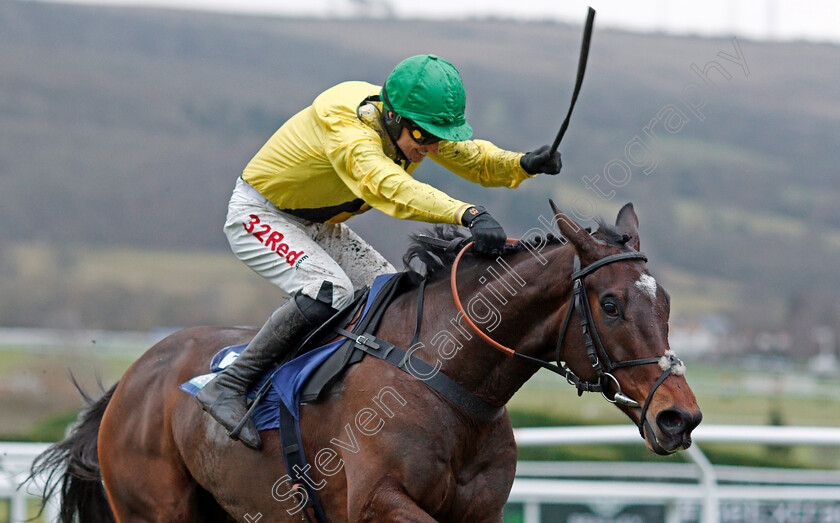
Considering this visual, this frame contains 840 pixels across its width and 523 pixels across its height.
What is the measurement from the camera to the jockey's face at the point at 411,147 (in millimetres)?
3596

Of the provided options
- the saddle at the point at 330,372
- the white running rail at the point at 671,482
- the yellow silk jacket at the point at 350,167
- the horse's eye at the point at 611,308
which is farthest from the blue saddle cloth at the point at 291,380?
the white running rail at the point at 671,482

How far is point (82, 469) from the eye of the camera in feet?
15.3

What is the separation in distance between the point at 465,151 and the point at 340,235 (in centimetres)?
69

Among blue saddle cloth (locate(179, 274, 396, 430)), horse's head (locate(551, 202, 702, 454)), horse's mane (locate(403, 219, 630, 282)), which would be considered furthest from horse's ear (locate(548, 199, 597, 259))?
blue saddle cloth (locate(179, 274, 396, 430))

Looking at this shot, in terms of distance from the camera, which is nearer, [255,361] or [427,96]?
[427,96]

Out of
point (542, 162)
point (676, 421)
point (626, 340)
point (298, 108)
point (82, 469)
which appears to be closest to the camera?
point (676, 421)

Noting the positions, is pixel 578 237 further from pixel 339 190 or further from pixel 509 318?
pixel 339 190

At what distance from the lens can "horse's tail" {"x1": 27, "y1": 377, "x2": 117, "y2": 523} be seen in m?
4.66

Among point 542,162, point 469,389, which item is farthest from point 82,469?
point 542,162

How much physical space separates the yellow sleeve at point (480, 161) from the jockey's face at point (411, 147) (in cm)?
26

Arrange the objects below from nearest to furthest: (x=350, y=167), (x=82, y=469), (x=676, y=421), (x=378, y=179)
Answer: (x=676, y=421) → (x=378, y=179) → (x=350, y=167) → (x=82, y=469)

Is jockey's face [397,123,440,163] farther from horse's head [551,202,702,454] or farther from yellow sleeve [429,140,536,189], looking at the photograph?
horse's head [551,202,702,454]

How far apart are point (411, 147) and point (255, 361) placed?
1.09 m

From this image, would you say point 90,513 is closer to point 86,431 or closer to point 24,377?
point 86,431
